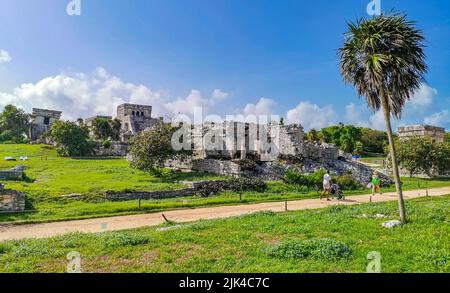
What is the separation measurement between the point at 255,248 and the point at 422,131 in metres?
58.9

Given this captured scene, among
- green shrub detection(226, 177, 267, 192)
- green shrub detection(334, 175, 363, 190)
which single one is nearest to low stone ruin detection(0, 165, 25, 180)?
green shrub detection(226, 177, 267, 192)

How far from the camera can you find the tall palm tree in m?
13.3

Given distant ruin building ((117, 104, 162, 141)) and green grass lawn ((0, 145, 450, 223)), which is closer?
green grass lawn ((0, 145, 450, 223))

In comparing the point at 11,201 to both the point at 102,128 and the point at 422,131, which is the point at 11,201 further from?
the point at 422,131

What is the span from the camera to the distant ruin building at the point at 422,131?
58406 mm

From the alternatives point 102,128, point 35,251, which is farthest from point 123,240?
point 102,128

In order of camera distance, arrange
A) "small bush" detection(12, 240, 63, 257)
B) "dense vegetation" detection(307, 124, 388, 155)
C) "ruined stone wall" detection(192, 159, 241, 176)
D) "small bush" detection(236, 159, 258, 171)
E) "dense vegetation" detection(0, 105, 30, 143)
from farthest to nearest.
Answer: "dense vegetation" detection(307, 124, 388, 155) < "dense vegetation" detection(0, 105, 30, 143) < "small bush" detection(236, 159, 258, 171) < "ruined stone wall" detection(192, 159, 241, 176) < "small bush" detection(12, 240, 63, 257)

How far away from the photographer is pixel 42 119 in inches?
3607

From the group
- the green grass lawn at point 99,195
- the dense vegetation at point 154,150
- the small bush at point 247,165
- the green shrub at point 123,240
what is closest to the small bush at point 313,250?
the green shrub at point 123,240

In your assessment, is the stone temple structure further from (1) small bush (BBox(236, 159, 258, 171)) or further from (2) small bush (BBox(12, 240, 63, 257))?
(2) small bush (BBox(12, 240, 63, 257))

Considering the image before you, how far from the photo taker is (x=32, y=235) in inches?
575

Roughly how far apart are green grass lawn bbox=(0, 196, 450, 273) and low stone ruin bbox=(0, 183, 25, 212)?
8.01 meters

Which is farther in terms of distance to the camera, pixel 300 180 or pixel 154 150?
pixel 154 150
